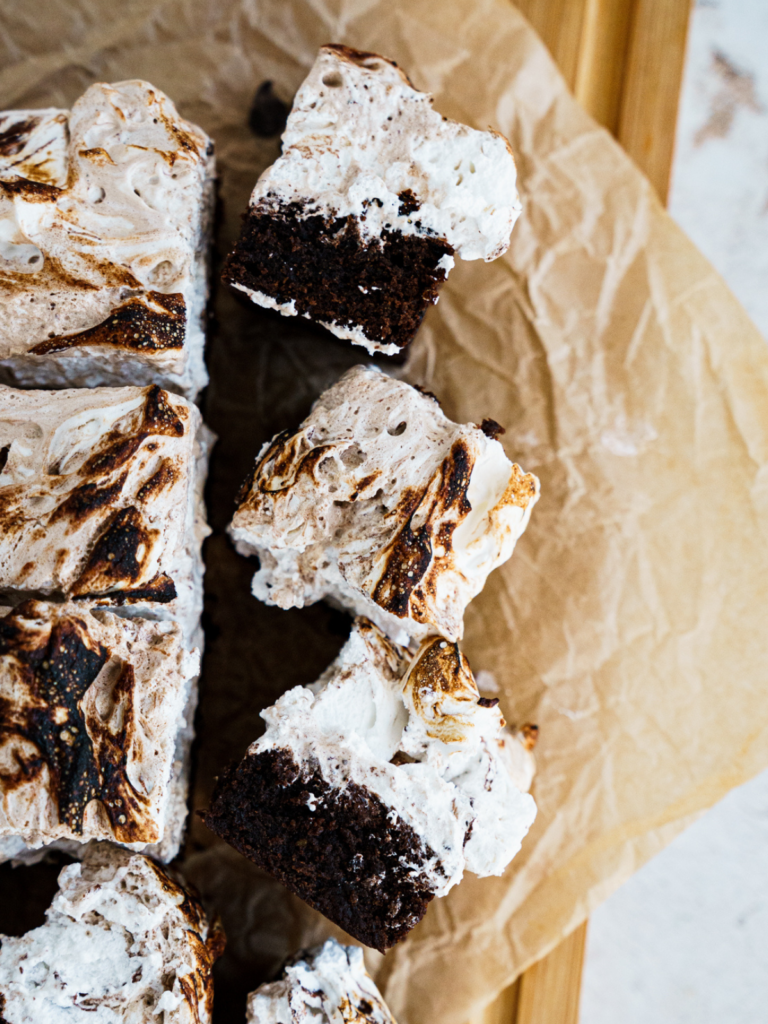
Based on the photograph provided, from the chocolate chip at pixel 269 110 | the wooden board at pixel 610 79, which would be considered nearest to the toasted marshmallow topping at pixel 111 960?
the wooden board at pixel 610 79

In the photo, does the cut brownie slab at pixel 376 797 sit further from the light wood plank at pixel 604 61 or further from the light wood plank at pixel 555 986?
the light wood plank at pixel 604 61

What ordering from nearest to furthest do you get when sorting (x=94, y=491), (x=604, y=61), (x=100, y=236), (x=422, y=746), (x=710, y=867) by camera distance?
(x=94, y=491) → (x=100, y=236) → (x=422, y=746) → (x=604, y=61) → (x=710, y=867)

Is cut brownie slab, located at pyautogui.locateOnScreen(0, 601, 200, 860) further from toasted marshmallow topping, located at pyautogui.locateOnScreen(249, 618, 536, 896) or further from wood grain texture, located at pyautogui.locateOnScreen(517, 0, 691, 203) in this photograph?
wood grain texture, located at pyautogui.locateOnScreen(517, 0, 691, 203)

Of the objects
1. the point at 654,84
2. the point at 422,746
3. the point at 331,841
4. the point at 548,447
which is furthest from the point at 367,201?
the point at 331,841

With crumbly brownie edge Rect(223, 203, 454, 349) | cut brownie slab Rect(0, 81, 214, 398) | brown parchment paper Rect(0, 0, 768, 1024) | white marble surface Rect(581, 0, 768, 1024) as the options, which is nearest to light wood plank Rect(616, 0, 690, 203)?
brown parchment paper Rect(0, 0, 768, 1024)

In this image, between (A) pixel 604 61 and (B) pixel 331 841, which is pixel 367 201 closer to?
(A) pixel 604 61
